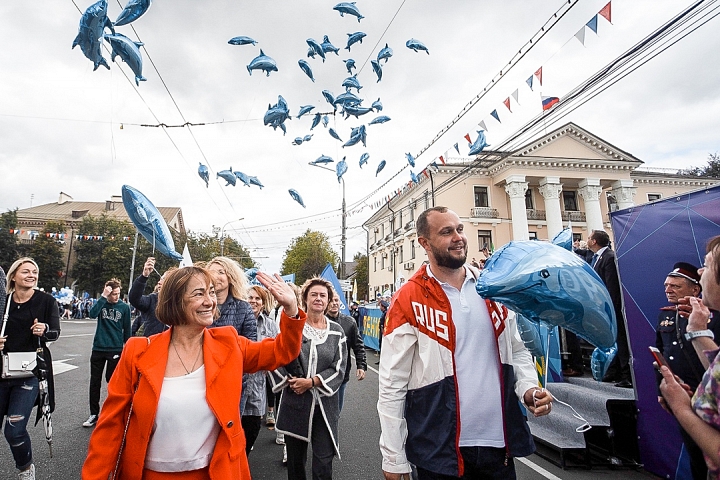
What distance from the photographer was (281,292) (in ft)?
6.79

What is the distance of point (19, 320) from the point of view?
3.73 metres

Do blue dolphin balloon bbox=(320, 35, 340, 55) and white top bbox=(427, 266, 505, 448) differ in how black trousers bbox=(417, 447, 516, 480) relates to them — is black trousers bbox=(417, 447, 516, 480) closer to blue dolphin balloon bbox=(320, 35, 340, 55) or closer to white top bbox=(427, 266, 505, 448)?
white top bbox=(427, 266, 505, 448)

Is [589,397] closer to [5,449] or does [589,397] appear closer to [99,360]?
[99,360]

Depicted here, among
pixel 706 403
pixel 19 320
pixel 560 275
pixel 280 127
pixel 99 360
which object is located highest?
pixel 280 127

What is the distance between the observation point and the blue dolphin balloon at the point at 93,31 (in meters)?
3.90

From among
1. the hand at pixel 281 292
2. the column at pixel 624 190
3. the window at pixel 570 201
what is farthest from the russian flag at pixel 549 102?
the window at pixel 570 201

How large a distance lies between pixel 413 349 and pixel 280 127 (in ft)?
21.6

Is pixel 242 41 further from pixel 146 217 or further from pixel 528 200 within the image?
pixel 528 200

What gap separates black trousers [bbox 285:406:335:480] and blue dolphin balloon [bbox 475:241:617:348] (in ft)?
6.41

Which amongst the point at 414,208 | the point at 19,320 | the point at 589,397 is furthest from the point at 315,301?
the point at 414,208

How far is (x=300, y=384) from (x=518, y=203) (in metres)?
31.5

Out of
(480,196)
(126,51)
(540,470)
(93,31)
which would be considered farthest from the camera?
(480,196)

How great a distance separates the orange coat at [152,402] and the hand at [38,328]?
252 cm

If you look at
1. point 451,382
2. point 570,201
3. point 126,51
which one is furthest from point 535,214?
point 451,382
